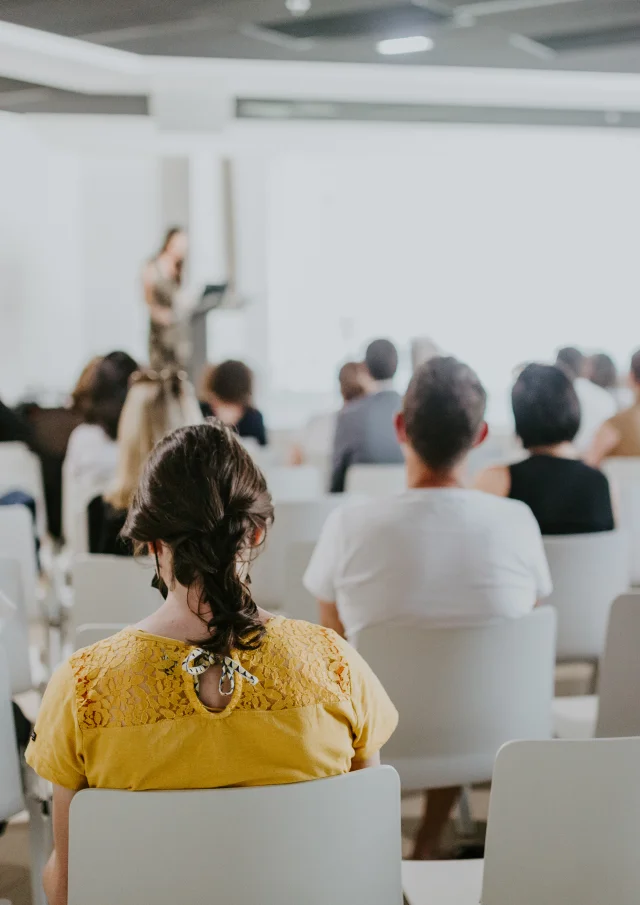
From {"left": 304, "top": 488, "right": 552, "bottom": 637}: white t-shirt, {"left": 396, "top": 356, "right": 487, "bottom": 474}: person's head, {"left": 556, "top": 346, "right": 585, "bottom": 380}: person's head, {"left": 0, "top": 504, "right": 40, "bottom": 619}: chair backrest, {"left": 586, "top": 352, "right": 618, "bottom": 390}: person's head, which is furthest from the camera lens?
{"left": 586, "top": 352, "right": 618, "bottom": 390}: person's head

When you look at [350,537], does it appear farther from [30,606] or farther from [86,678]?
[30,606]

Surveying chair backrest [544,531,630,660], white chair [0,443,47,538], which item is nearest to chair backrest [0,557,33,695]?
chair backrest [544,531,630,660]

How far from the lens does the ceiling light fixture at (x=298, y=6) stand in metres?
6.68

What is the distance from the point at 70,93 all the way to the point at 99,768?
8405 mm

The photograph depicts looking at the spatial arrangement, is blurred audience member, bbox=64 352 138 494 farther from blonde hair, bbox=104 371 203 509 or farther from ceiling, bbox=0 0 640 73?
ceiling, bbox=0 0 640 73

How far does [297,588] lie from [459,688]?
0.83 meters

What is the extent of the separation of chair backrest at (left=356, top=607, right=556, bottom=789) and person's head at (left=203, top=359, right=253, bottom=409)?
3404 mm

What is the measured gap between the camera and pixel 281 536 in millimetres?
3725

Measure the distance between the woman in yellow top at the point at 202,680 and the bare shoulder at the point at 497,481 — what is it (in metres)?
1.61

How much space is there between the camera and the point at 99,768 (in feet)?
4.50

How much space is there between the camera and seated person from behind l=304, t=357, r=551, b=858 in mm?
2291

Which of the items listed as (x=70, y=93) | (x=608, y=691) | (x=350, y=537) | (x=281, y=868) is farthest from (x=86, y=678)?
(x=70, y=93)

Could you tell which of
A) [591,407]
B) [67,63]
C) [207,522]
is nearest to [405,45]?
[67,63]

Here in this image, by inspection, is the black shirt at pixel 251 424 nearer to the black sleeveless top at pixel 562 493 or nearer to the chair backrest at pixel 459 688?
the black sleeveless top at pixel 562 493
